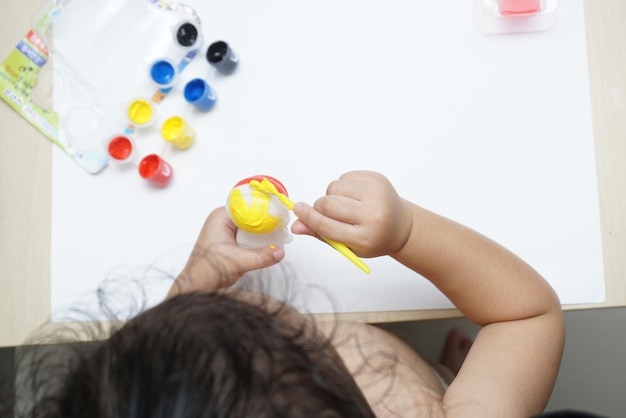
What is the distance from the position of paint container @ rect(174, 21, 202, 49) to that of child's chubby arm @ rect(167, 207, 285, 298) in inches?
9.7

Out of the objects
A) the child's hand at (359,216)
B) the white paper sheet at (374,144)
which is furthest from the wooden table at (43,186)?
the child's hand at (359,216)

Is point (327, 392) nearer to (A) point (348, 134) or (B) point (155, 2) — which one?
(A) point (348, 134)

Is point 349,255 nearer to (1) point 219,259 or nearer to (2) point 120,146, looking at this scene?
(1) point 219,259

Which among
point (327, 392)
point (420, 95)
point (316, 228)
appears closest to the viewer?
point (327, 392)

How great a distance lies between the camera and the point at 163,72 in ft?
2.58

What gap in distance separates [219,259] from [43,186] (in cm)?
28

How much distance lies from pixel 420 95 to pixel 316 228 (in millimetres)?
247

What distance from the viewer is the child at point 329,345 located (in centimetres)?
43

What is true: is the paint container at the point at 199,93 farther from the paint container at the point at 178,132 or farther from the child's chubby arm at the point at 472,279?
the child's chubby arm at the point at 472,279

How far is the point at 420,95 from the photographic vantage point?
0.75m

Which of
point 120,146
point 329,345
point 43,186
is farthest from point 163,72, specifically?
point 329,345

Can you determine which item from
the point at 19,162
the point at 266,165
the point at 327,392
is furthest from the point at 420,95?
the point at 19,162

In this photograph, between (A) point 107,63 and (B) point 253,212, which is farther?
(A) point 107,63

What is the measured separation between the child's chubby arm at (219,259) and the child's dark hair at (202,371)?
17 centimetres
